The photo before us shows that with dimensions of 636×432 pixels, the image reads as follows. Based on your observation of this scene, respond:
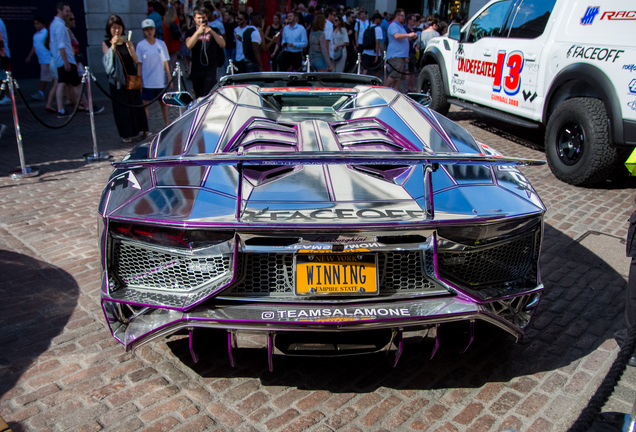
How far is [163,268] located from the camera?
2.72 meters

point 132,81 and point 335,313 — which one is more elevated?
point 132,81

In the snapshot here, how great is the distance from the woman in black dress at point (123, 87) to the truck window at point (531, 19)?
5413 millimetres

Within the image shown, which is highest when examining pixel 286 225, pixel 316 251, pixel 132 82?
pixel 132 82

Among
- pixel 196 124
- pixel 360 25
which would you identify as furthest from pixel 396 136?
pixel 360 25

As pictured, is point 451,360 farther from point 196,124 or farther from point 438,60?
point 438,60

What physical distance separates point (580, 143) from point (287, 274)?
5.11 meters

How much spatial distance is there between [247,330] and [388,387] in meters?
0.90

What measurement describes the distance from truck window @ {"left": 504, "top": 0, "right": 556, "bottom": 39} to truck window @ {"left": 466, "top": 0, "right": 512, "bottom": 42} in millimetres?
350

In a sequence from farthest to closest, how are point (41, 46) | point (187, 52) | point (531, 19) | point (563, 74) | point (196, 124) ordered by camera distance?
point (187, 52), point (41, 46), point (531, 19), point (563, 74), point (196, 124)

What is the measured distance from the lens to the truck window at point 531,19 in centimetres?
727

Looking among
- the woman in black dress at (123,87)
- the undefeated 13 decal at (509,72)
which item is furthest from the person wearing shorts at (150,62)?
the undefeated 13 decal at (509,72)

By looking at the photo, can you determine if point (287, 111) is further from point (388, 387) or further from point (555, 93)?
point (555, 93)

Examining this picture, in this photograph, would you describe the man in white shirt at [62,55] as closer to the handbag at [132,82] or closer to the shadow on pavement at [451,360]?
the handbag at [132,82]

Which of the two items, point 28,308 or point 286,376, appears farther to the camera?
point 28,308
